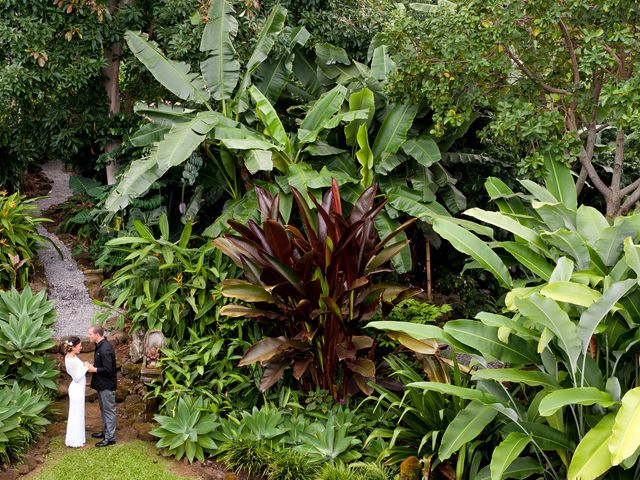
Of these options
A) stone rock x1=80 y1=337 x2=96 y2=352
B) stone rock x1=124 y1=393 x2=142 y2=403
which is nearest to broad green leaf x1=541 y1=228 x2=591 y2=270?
stone rock x1=124 y1=393 x2=142 y2=403

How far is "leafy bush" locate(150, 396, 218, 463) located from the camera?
7020 millimetres

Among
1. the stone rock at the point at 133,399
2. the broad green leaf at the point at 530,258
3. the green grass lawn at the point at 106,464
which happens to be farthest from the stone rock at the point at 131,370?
the broad green leaf at the point at 530,258

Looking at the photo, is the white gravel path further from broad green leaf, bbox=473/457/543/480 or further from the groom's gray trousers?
broad green leaf, bbox=473/457/543/480

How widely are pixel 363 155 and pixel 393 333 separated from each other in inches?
93.5

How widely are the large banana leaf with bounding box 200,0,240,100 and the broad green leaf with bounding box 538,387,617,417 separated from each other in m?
5.83

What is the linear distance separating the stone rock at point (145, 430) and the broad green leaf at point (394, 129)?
13.8 feet

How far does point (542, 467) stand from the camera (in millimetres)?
5840

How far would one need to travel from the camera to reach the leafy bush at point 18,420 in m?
6.80

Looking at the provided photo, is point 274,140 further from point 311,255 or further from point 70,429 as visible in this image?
point 70,429

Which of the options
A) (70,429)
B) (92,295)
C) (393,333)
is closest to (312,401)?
(393,333)

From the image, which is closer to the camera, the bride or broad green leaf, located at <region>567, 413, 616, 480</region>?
broad green leaf, located at <region>567, 413, 616, 480</region>

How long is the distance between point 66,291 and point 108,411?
3.24 metres

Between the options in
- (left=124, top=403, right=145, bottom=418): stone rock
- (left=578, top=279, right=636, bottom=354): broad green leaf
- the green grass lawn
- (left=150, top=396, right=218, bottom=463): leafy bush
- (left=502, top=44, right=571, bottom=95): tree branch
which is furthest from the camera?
(left=502, top=44, right=571, bottom=95): tree branch

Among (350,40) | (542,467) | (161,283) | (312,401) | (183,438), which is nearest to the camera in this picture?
(542,467)
